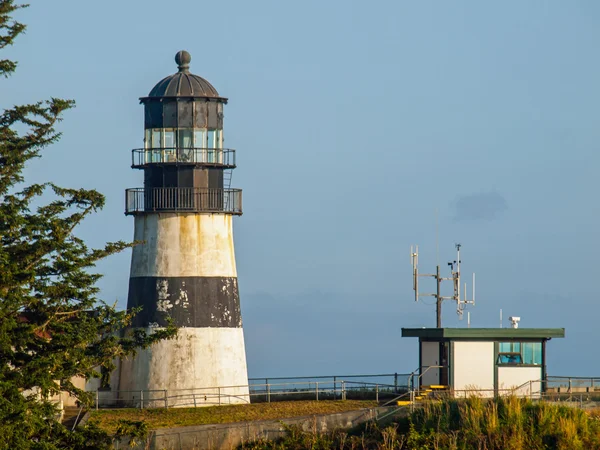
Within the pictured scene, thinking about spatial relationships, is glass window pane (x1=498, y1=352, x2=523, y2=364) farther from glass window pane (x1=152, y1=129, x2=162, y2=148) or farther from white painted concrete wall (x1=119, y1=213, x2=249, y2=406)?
glass window pane (x1=152, y1=129, x2=162, y2=148)

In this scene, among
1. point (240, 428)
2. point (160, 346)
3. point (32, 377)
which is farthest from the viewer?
point (160, 346)

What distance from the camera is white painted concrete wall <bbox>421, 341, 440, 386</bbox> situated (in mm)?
49969

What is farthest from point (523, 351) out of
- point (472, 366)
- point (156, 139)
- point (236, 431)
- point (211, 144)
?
point (156, 139)

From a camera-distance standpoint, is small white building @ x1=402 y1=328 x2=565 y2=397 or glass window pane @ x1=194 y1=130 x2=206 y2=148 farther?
glass window pane @ x1=194 y1=130 x2=206 y2=148

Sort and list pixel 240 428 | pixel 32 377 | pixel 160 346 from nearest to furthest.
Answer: pixel 32 377, pixel 240 428, pixel 160 346

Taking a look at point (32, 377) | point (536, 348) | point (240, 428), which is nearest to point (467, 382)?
point (536, 348)

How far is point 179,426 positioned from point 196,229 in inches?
334

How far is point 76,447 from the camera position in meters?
39.5

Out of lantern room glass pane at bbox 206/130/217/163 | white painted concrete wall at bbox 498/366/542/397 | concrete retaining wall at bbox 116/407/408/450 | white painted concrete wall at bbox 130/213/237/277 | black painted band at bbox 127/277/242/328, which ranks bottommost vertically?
concrete retaining wall at bbox 116/407/408/450

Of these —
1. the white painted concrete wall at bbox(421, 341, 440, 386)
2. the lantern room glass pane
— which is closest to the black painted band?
the lantern room glass pane

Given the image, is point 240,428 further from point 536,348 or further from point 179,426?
point 536,348

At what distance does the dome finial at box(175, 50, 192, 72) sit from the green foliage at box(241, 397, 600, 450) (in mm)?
14408

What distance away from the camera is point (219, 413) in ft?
154

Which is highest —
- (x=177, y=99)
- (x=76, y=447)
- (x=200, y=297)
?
(x=177, y=99)
